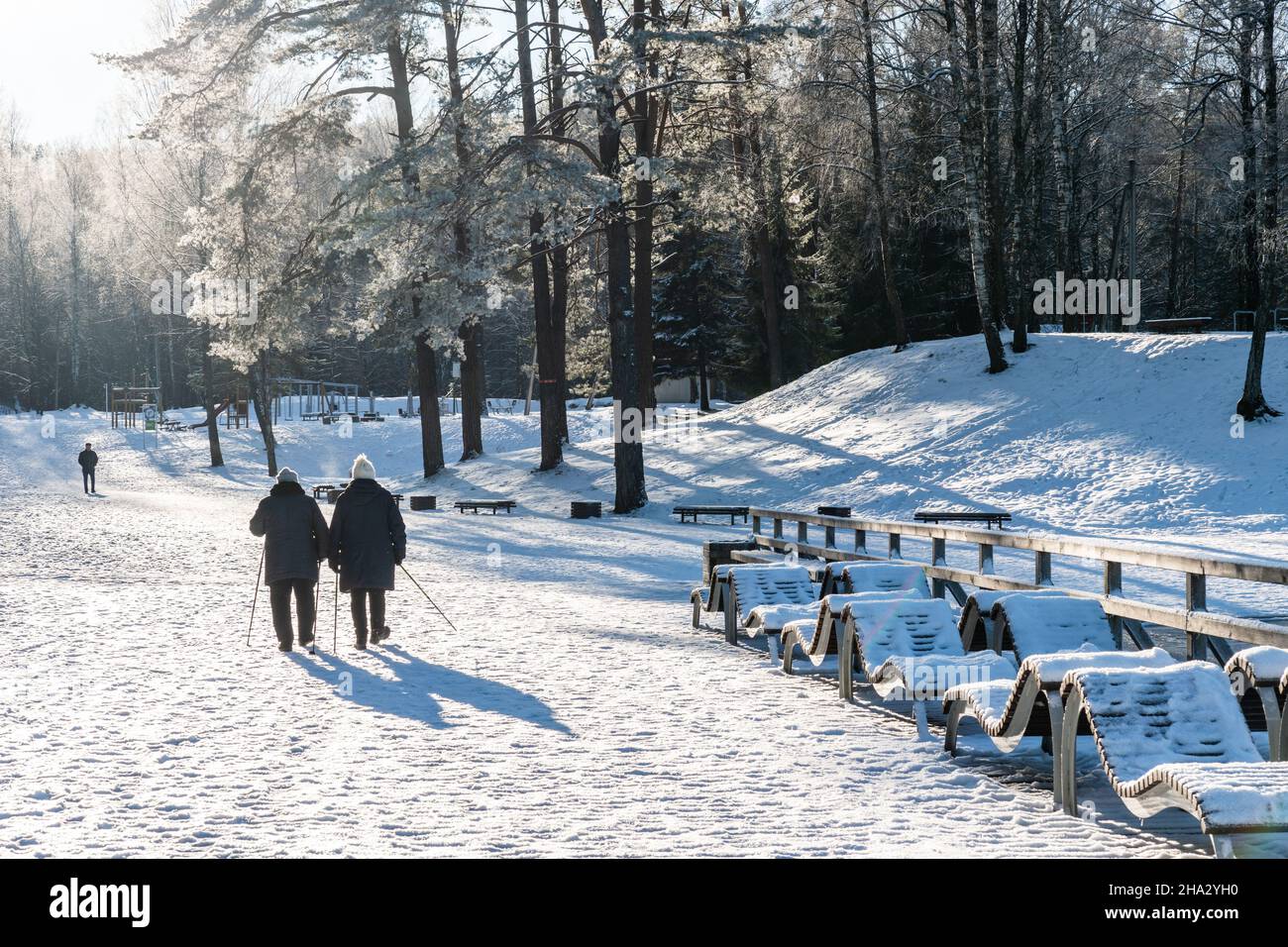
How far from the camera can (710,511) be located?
24984 millimetres

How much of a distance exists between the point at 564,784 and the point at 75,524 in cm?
2363

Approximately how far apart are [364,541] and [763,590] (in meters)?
3.58

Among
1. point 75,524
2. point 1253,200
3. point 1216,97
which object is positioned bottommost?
point 75,524

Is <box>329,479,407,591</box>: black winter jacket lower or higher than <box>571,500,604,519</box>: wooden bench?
higher

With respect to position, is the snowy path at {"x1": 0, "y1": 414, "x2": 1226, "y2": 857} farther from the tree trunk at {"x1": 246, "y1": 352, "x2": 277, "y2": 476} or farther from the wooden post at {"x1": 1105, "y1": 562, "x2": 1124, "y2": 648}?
the tree trunk at {"x1": 246, "y1": 352, "x2": 277, "y2": 476}

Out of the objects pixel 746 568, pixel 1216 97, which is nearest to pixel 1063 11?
pixel 1216 97

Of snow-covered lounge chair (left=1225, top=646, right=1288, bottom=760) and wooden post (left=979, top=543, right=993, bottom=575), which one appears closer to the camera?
snow-covered lounge chair (left=1225, top=646, right=1288, bottom=760)

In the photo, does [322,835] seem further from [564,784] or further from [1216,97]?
[1216,97]

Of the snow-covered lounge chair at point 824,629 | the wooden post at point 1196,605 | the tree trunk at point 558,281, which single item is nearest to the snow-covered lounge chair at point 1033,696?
the snow-covered lounge chair at point 824,629

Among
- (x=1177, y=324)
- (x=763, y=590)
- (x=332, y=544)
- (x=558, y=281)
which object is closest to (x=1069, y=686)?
(x=763, y=590)

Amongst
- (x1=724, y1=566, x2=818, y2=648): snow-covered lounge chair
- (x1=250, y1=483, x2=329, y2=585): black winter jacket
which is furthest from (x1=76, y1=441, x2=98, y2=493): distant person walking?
(x1=724, y1=566, x2=818, y2=648): snow-covered lounge chair

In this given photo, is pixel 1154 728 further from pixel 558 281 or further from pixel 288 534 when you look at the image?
pixel 558 281

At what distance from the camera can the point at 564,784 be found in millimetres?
6551

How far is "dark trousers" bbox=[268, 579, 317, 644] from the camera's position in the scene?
37.0 feet
